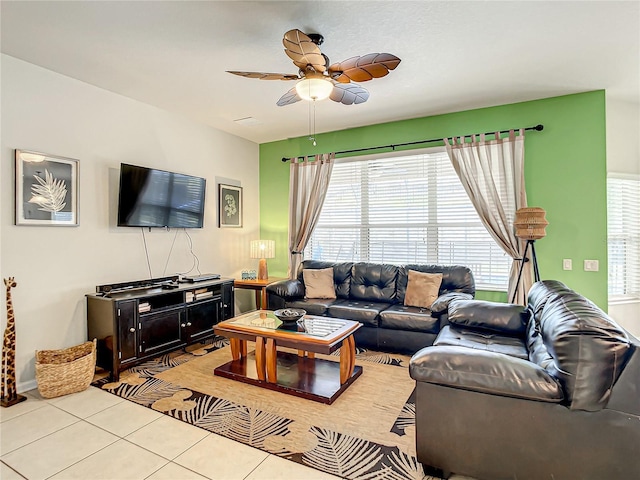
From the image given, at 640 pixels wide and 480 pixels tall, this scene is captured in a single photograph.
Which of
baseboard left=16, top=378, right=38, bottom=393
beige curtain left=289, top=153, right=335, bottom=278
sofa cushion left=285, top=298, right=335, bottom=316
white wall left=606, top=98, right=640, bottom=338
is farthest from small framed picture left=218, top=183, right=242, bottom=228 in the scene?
white wall left=606, top=98, right=640, bottom=338

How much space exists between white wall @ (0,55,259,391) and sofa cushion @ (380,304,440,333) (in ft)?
8.71

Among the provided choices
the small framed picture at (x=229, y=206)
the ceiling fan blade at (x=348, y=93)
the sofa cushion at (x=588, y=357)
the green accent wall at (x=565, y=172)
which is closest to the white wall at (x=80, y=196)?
the small framed picture at (x=229, y=206)

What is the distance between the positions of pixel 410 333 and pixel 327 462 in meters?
1.88

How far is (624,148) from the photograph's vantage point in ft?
13.9

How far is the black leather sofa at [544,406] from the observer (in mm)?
1513

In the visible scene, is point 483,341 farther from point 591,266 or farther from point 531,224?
point 591,266

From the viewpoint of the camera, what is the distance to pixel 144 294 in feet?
11.3

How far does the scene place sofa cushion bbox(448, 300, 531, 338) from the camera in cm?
281

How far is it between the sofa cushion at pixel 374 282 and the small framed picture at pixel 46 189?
318 cm

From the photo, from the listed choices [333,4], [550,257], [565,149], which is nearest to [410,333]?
[550,257]

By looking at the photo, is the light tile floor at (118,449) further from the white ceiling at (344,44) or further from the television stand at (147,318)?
the white ceiling at (344,44)

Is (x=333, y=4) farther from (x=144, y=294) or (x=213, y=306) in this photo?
(x=213, y=306)

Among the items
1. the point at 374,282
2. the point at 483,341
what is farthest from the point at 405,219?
the point at 483,341

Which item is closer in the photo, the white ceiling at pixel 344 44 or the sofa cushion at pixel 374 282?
the white ceiling at pixel 344 44
